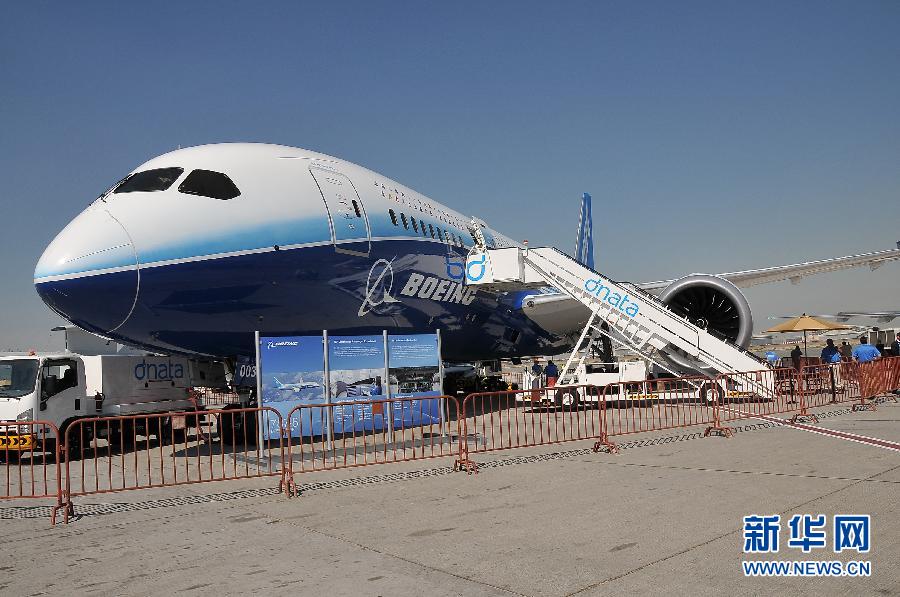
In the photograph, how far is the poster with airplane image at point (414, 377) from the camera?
39.2 feet

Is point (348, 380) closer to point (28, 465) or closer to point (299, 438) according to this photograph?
point (299, 438)

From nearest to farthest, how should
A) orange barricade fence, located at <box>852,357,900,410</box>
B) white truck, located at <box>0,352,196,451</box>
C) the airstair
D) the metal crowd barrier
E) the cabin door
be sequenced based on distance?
1. the metal crowd barrier
2. the cabin door
3. white truck, located at <box>0,352,196,451</box>
4. the airstair
5. orange barricade fence, located at <box>852,357,900,410</box>

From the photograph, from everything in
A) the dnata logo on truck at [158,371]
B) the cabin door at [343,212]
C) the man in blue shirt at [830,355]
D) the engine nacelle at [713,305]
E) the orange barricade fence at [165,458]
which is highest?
the cabin door at [343,212]

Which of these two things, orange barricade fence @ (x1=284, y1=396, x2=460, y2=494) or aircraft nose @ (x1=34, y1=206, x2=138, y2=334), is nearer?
aircraft nose @ (x1=34, y1=206, x2=138, y2=334)

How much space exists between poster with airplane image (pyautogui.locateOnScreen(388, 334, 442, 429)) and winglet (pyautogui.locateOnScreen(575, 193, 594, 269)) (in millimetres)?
19839

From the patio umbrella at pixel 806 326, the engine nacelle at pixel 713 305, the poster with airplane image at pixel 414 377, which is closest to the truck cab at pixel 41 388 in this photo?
the poster with airplane image at pixel 414 377

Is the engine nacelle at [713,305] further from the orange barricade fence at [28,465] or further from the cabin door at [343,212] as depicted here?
the orange barricade fence at [28,465]

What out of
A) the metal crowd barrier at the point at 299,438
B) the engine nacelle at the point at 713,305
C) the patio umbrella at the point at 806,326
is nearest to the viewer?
the metal crowd barrier at the point at 299,438

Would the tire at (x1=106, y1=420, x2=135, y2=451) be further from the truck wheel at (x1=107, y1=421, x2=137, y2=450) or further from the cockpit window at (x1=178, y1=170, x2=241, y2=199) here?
the cockpit window at (x1=178, y1=170, x2=241, y2=199)

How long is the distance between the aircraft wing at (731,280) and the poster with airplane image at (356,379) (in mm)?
8192

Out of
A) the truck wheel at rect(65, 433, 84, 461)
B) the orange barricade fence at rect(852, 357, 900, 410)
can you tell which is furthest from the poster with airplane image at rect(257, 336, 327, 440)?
the orange barricade fence at rect(852, 357, 900, 410)

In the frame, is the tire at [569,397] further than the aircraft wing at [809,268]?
No

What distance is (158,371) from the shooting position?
14.4 m

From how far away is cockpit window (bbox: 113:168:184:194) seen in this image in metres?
10.6
